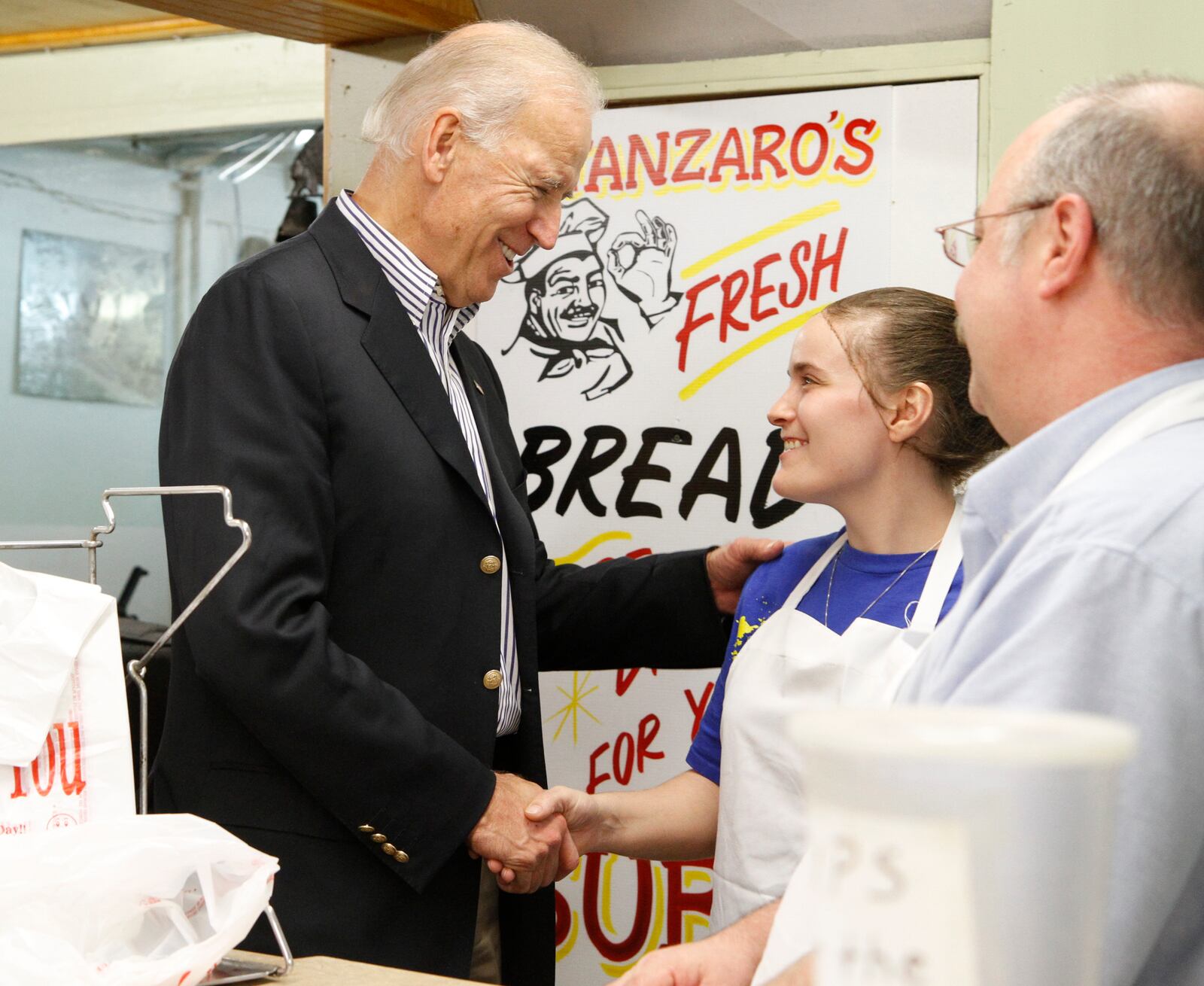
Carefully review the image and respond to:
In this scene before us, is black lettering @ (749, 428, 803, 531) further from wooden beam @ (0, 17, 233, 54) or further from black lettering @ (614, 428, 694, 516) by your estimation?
wooden beam @ (0, 17, 233, 54)

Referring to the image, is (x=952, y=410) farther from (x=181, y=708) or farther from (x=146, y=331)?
(x=146, y=331)

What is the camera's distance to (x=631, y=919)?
2.48 meters

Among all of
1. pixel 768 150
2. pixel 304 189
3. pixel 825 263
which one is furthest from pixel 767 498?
pixel 304 189

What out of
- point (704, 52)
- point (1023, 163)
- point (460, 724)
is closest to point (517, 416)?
point (704, 52)

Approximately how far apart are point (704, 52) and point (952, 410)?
120 centimetres

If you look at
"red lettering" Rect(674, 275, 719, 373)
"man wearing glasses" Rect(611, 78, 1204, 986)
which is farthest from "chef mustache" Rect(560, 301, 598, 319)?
"man wearing glasses" Rect(611, 78, 1204, 986)

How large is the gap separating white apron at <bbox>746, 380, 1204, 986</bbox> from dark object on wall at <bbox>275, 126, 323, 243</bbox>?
2.72 meters

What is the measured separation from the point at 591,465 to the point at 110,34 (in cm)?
232

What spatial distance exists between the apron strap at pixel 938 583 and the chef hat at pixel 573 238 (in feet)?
4.06

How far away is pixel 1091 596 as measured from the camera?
764 mm

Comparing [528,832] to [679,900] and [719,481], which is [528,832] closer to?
[679,900]

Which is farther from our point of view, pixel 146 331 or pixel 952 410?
pixel 146 331

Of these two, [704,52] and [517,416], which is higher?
[704,52]

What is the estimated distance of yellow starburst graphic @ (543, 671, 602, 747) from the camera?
254 centimetres
